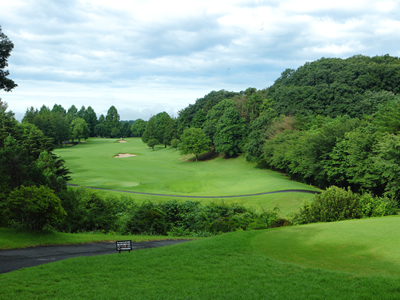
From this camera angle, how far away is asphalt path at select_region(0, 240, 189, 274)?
369 inches

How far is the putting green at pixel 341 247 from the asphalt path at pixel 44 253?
580 cm

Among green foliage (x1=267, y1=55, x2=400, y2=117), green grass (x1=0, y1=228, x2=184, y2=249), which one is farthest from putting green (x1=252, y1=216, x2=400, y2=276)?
green foliage (x1=267, y1=55, x2=400, y2=117)

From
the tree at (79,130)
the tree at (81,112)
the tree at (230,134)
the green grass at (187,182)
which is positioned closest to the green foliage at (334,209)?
the green grass at (187,182)

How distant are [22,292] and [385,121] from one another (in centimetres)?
4316

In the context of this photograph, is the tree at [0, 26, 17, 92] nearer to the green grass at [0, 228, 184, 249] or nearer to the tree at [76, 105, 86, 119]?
the green grass at [0, 228, 184, 249]

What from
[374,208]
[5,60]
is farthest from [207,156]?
[5,60]

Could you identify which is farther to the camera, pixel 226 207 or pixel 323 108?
pixel 323 108

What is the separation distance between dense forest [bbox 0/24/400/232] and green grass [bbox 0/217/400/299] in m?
5.61

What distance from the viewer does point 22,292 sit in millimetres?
6727

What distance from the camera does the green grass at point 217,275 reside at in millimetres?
6766

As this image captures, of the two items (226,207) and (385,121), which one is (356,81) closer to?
(385,121)

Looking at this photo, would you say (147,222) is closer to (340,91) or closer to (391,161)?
(391,161)

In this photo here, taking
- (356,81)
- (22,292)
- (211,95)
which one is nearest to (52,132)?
(211,95)

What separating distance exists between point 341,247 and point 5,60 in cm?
1529
